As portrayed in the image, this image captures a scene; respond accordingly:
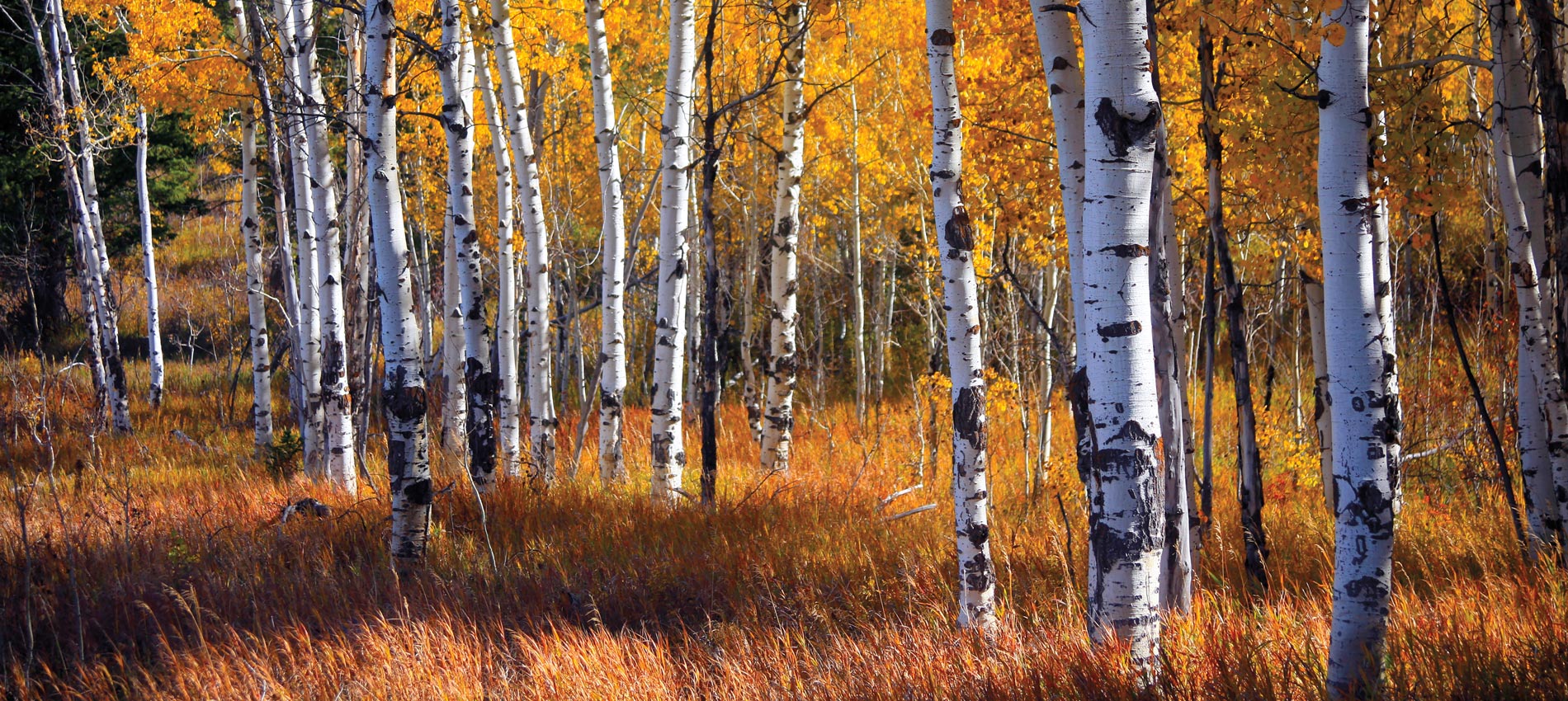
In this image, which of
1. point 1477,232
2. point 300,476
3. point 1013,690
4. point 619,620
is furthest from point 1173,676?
point 1477,232

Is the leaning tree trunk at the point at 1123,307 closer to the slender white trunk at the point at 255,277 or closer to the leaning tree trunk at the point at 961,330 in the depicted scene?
the leaning tree trunk at the point at 961,330

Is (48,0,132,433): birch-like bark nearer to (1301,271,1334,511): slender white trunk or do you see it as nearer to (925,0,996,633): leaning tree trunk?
(925,0,996,633): leaning tree trunk

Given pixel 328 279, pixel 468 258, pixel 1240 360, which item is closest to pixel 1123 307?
pixel 1240 360

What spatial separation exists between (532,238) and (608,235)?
31.4 inches

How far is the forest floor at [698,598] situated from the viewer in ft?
10.4

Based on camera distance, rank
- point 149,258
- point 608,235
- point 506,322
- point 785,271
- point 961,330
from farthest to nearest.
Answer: point 149,258, point 785,271, point 506,322, point 608,235, point 961,330

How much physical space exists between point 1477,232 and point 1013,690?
A: 18042 mm

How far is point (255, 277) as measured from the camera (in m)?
10.5

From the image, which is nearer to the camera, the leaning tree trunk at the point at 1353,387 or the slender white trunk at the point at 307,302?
the leaning tree trunk at the point at 1353,387

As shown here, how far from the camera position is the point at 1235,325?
4660mm

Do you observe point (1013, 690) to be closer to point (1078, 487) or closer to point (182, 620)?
point (182, 620)

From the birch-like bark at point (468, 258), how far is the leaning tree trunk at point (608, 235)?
100 centimetres

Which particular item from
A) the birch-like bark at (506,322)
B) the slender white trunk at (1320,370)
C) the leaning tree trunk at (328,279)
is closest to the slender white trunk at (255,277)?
the leaning tree trunk at (328,279)

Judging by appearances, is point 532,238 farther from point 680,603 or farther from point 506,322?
point 680,603
